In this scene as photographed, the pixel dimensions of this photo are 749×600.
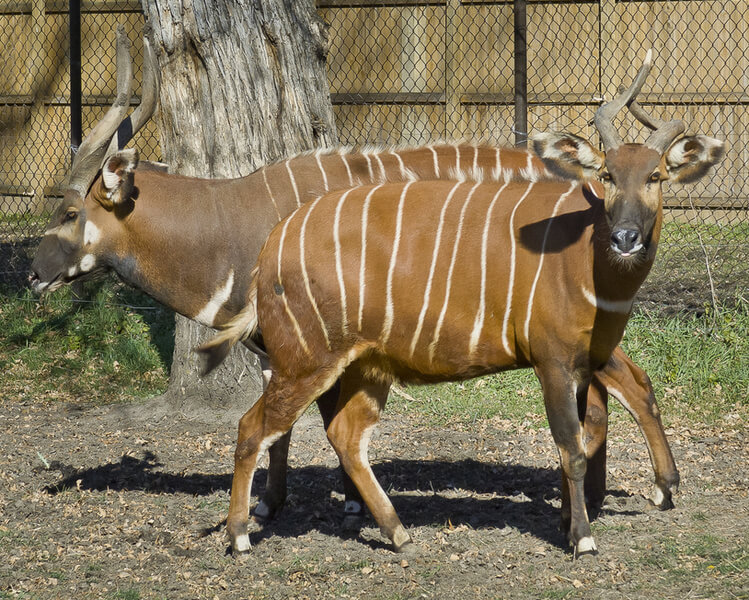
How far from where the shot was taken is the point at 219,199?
16.2ft

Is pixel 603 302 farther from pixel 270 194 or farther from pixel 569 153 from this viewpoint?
pixel 270 194

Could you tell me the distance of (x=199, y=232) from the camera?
488 cm

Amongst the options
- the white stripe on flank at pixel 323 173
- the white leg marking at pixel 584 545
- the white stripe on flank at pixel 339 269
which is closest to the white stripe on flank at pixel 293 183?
the white stripe on flank at pixel 323 173

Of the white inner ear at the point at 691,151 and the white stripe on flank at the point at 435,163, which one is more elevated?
the white inner ear at the point at 691,151

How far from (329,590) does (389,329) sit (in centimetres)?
103

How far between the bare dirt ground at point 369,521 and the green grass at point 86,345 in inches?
32.3

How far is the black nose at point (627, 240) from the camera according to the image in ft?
12.1

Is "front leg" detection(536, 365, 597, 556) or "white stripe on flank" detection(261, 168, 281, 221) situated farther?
"white stripe on flank" detection(261, 168, 281, 221)

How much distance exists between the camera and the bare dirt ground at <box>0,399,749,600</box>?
4.05m

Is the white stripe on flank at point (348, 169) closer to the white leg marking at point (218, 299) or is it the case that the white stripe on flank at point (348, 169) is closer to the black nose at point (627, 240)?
the white leg marking at point (218, 299)

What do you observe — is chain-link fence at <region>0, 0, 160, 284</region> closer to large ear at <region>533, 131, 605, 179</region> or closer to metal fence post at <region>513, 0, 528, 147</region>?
metal fence post at <region>513, 0, 528, 147</region>

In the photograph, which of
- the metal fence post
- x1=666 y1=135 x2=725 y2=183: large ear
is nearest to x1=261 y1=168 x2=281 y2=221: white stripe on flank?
x1=666 y1=135 x2=725 y2=183: large ear

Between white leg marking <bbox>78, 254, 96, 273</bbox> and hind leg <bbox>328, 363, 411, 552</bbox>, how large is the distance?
1.31 metres

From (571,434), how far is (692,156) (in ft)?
3.72
